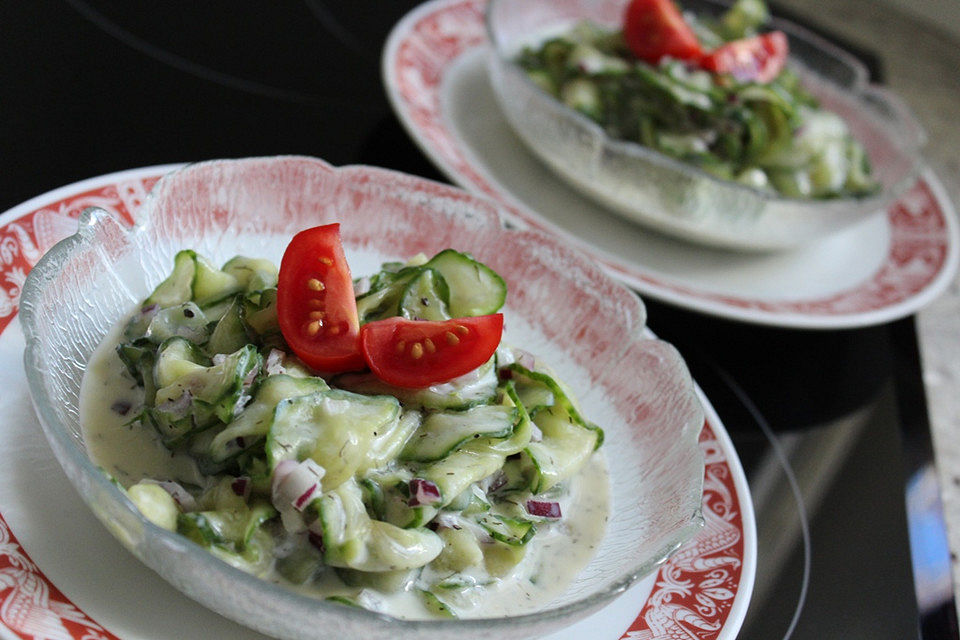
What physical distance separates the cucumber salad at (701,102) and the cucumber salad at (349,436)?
4.42 ft

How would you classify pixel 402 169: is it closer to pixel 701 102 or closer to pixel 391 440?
pixel 701 102

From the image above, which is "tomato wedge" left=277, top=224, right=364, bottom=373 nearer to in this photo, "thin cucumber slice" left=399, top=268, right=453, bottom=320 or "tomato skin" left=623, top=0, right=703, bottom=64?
"thin cucumber slice" left=399, top=268, right=453, bottom=320

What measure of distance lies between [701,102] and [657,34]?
1.33 feet

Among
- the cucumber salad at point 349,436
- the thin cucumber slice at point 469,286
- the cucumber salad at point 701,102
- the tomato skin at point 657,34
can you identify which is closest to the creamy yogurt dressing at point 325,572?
the cucumber salad at point 349,436

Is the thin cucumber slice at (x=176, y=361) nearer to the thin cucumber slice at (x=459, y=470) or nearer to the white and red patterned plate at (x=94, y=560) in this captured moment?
the white and red patterned plate at (x=94, y=560)

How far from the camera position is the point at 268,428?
155 centimetres

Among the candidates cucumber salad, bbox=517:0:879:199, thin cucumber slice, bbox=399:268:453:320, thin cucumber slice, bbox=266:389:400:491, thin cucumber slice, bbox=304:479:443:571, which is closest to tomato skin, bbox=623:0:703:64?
cucumber salad, bbox=517:0:879:199

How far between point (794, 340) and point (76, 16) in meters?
2.29

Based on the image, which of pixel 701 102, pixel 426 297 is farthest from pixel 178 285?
pixel 701 102

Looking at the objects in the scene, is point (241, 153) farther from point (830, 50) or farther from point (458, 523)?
point (830, 50)

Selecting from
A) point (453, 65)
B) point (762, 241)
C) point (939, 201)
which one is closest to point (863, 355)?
point (762, 241)

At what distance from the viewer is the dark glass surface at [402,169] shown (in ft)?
7.21

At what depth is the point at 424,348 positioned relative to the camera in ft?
5.62

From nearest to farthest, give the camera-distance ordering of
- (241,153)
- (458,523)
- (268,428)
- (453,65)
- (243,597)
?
(243,597) < (268,428) < (458,523) < (241,153) < (453,65)
